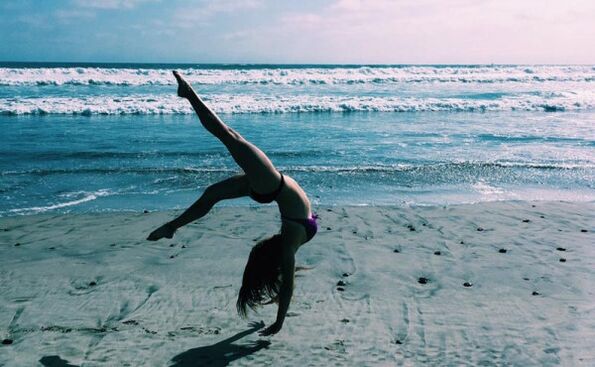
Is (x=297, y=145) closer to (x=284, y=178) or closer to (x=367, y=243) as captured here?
(x=367, y=243)

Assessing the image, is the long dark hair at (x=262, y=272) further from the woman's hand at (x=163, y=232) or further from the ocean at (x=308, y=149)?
the ocean at (x=308, y=149)

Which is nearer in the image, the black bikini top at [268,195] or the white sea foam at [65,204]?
the black bikini top at [268,195]

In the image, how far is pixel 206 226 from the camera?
8172mm

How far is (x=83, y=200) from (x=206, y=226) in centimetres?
301

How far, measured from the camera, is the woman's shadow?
13.9ft

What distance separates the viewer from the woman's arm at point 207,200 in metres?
4.02

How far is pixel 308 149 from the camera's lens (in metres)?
15.1

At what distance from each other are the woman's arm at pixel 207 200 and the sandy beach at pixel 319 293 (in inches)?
42.6

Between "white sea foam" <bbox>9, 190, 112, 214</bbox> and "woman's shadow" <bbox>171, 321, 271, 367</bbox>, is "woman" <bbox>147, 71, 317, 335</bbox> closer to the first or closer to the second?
"woman's shadow" <bbox>171, 321, 271, 367</bbox>

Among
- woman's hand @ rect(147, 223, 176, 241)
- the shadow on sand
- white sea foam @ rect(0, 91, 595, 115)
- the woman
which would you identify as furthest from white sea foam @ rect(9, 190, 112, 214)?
white sea foam @ rect(0, 91, 595, 115)

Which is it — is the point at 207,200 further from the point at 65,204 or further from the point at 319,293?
the point at 65,204

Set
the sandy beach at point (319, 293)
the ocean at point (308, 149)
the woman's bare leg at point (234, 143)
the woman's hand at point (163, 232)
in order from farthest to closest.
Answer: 1. the ocean at point (308, 149)
2. the sandy beach at point (319, 293)
3. the woman's hand at point (163, 232)
4. the woman's bare leg at point (234, 143)

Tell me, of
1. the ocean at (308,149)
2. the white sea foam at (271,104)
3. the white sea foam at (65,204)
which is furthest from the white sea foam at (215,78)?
the white sea foam at (65,204)

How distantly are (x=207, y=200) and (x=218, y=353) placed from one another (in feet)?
4.28
